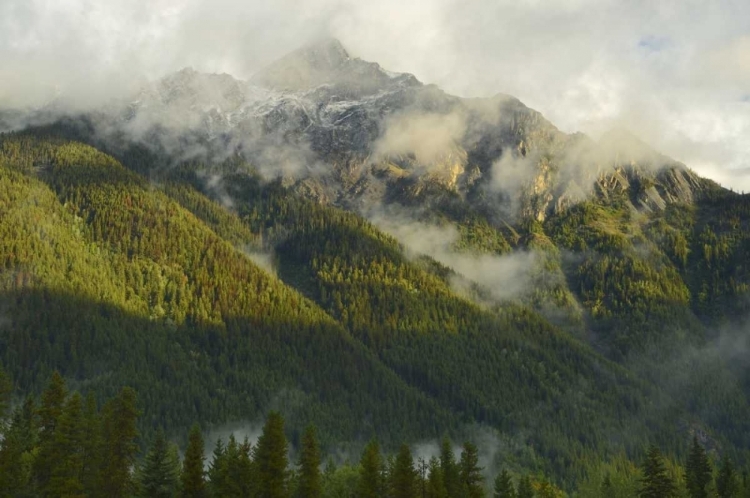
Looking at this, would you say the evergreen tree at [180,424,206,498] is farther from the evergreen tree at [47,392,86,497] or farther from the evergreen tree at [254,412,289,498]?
the evergreen tree at [47,392,86,497]

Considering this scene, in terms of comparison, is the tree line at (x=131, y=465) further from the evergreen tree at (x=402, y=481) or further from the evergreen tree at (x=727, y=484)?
the evergreen tree at (x=727, y=484)

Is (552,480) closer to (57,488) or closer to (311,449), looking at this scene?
(311,449)

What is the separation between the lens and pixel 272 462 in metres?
82.5

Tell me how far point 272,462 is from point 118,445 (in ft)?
50.1

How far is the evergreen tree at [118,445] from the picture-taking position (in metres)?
79.3

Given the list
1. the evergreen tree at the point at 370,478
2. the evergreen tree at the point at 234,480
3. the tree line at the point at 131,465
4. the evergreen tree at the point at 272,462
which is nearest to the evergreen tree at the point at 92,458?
the tree line at the point at 131,465

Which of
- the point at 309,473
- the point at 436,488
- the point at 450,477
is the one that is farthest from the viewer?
the point at 450,477

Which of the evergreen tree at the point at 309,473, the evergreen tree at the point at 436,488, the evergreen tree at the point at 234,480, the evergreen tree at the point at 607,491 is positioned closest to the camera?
the evergreen tree at the point at 234,480

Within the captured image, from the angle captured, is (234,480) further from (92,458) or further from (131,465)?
(92,458)

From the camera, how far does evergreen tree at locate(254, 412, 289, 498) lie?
82000 mm

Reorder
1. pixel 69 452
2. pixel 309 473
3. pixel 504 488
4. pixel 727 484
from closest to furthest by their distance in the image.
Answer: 1. pixel 69 452
2. pixel 309 473
3. pixel 504 488
4. pixel 727 484

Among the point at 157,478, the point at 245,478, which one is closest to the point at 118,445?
the point at 157,478

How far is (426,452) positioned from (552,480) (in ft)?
98.5

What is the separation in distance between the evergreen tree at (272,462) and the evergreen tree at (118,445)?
12542 millimetres
